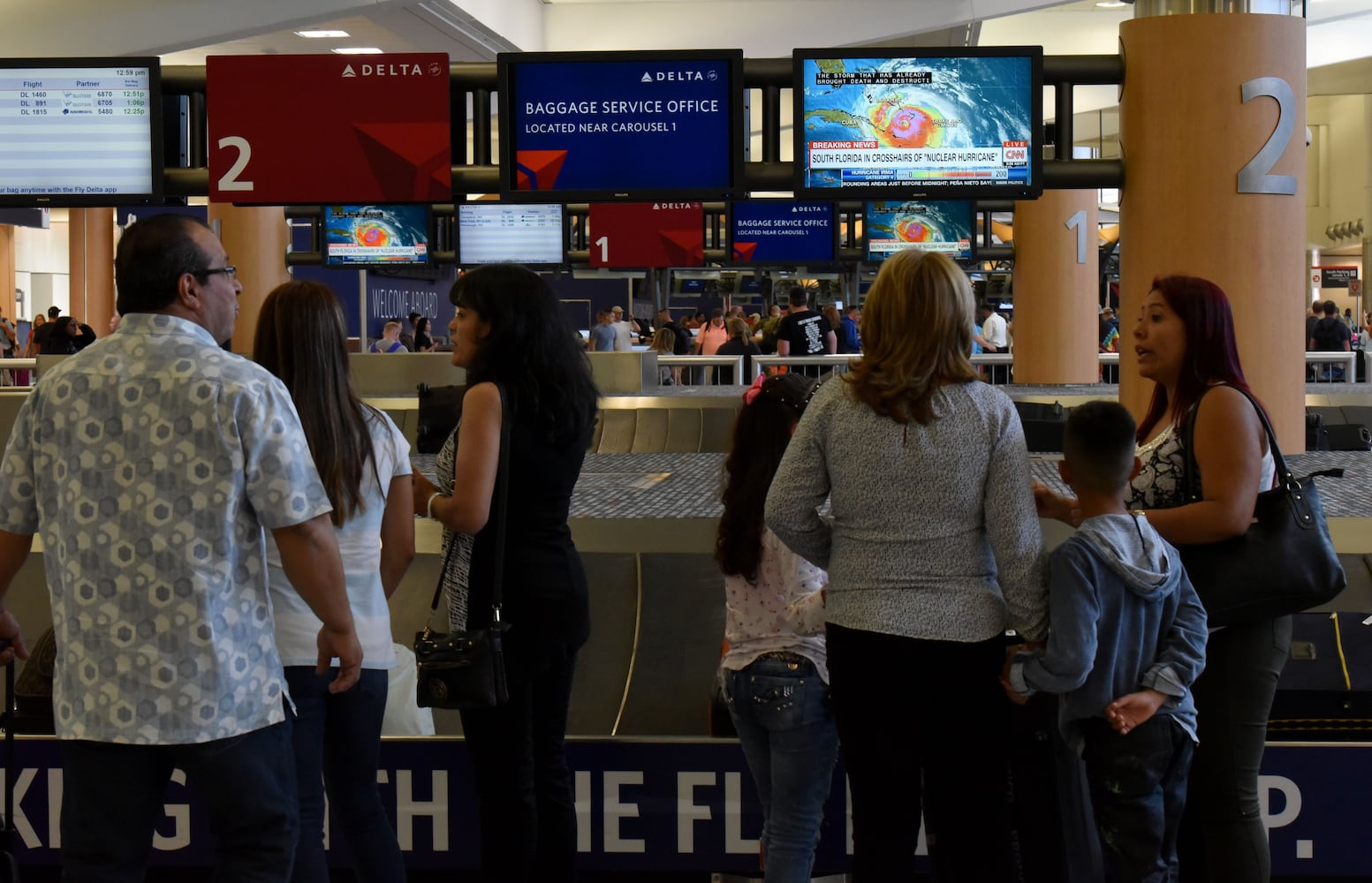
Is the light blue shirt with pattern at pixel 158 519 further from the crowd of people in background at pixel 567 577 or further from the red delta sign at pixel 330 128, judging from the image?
the red delta sign at pixel 330 128

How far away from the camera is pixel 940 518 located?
105 inches

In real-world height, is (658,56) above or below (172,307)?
above

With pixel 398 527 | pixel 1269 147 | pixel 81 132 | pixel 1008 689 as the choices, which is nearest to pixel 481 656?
pixel 398 527

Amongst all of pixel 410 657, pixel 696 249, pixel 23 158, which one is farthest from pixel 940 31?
pixel 410 657

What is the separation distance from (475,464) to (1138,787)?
148cm

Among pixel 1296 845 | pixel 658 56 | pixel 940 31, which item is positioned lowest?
pixel 1296 845

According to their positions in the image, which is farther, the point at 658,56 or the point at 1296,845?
the point at 658,56

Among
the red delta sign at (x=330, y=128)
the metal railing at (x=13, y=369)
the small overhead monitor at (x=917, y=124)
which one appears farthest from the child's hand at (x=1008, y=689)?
the metal railing at (x=13, y=369)

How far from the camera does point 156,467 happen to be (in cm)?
244

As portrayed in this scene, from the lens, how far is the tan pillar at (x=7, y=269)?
37750 mm

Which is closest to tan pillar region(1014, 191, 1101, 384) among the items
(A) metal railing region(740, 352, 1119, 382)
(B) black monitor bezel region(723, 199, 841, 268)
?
(A) metal railing region(740, 352, 1119, 382)

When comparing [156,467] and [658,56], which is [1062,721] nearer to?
[156,467]

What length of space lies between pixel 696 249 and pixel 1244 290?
8.98 meters

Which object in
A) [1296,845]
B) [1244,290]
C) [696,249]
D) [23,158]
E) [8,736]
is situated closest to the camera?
[8,736]
